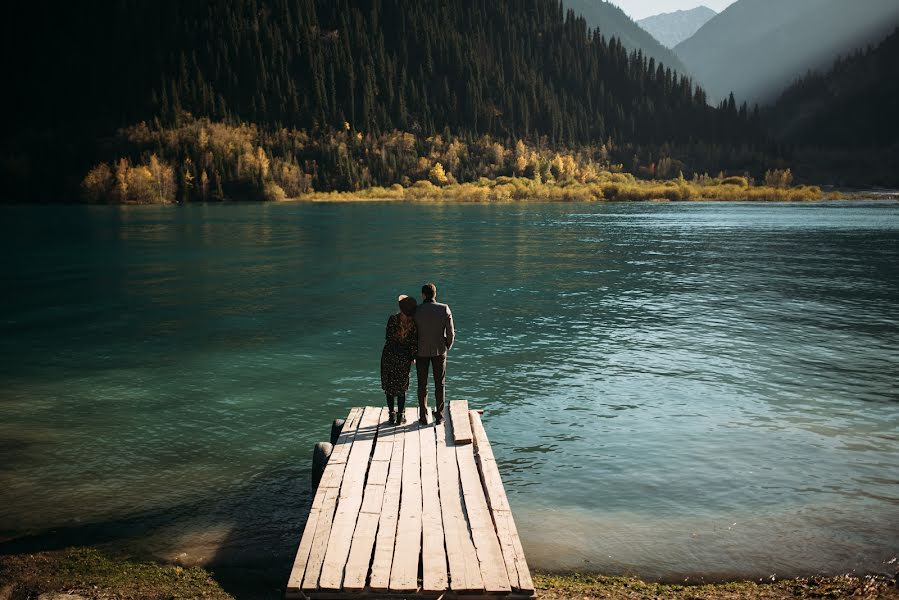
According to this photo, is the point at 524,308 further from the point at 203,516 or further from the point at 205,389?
the point at 203,516

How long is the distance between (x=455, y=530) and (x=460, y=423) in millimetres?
4378

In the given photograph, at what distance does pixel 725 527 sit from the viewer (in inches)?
597

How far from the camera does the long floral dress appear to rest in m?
15.6

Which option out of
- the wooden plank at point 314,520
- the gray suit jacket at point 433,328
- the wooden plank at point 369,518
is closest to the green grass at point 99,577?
the wooden plank at point 314,520

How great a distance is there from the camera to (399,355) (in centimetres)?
1575

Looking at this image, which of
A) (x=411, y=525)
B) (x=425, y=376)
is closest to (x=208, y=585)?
(x=411, y=525)

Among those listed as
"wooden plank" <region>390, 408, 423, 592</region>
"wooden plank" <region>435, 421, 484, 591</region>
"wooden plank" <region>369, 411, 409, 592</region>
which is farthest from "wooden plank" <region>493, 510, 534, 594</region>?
"wooden plank" <region>369, 411, 409, 592</region>

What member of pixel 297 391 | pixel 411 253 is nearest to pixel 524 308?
pixel 297 391

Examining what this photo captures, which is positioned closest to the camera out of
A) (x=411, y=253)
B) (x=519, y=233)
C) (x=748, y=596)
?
(x=748, y=596)

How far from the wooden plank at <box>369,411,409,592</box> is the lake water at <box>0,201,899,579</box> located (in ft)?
7.82

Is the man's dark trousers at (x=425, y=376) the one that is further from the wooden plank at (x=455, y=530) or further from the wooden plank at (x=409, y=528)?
the wooden plank at (x=455, y=530)

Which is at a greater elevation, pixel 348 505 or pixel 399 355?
pixel 399 355

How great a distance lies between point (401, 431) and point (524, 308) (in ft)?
101

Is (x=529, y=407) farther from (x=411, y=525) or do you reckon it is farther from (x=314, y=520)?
(x=314, y=520)
